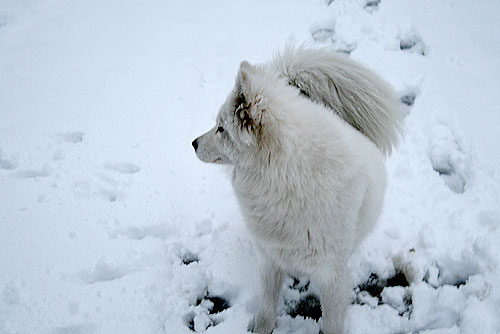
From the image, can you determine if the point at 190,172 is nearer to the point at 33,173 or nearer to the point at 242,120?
the point at 33,173

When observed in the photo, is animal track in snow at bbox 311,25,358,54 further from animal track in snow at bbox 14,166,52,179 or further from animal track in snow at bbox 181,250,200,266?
animal track in snow at bbox 14,166,52,179

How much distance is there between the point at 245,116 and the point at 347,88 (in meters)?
0.98

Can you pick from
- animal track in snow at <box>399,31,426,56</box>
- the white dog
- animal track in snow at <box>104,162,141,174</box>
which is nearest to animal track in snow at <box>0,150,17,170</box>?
animal track in snow at <box>104,162,141,174</box>

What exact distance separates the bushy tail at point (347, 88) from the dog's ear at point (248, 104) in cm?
72

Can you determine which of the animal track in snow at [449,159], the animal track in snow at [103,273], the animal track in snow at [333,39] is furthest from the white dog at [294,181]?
the animal track in snow at [333,39]

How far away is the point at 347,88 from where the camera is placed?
7.44 feet

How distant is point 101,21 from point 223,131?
377 cm

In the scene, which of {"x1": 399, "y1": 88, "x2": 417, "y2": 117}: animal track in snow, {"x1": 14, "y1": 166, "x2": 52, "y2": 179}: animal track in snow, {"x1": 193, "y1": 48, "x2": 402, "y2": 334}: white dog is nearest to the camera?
{"x1": 193, "y1": 48, "x2": 402, "y2": 334}: white dog

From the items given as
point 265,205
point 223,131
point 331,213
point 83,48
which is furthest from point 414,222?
point 83,48

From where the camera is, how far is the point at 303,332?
6.73 ft

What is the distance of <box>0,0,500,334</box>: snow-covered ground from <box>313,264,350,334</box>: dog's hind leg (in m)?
0.14

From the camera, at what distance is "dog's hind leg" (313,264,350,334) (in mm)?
1856

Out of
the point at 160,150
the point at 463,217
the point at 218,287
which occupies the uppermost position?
the point at 463,217

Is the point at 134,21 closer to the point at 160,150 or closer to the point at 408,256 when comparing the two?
the point at 160,150
